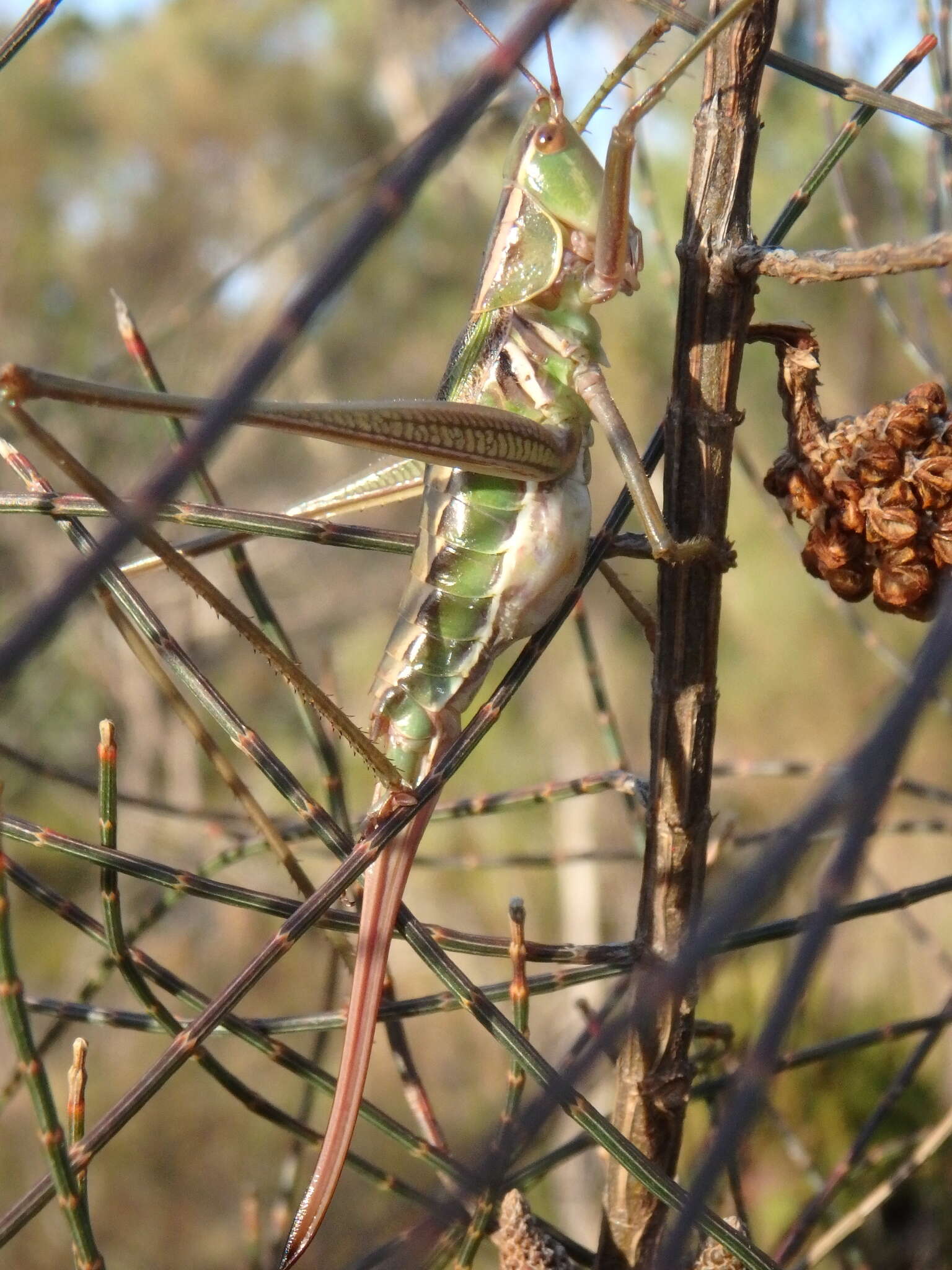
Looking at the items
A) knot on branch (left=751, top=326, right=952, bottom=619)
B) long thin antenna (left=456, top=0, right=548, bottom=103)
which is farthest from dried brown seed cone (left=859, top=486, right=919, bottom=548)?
long thin antenna (left=456, top=0, right=548, bottom=103)

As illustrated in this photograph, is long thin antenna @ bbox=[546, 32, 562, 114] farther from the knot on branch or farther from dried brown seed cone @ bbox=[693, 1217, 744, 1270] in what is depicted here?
dried brown seed cone @ bbox=[693, 1217, 744, 1270]

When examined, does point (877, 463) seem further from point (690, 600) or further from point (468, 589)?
point (468, 589)

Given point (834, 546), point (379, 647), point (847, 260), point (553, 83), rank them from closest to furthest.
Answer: point (847, 260) < point (834, 546) < point (553, 83) < point (379, 647)

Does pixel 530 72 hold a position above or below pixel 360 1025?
above

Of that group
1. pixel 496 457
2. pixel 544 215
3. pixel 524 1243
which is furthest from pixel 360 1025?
pixel 544 215

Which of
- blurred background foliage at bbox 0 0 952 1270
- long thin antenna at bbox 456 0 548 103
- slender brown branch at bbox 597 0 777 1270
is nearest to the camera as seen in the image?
slender brown branch at bbox 597 0 777 1270

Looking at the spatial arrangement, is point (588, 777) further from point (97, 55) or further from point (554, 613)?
point (97, 55)

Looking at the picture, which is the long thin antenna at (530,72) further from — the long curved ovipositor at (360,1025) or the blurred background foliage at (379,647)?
the long curved ovipositor at (360,1025)
